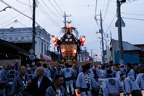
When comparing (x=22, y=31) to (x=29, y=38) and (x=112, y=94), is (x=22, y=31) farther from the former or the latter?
(x=112, y=94)

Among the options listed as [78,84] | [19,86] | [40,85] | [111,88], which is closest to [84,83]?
[78,84]

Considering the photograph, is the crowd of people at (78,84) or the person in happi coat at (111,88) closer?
the crowd of people at (78,84)

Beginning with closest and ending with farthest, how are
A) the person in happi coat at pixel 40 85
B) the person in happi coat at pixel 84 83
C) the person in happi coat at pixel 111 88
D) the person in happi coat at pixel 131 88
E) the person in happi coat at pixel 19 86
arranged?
the person in happi coat at pixel 40 85
the person in happi coat at pixel 19 86
the person in happi coat at pixel 111 88
the person in happi coat at pixel 131 88
the person in happi coat at pixel 84 83

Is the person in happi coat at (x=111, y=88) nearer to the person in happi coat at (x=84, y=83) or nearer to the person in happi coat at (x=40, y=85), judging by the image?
the person in happi coat at (x=84, y=83)

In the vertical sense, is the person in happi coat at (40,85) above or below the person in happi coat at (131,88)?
above

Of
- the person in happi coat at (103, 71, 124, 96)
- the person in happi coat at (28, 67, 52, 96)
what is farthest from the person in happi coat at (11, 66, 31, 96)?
the person in happi coat at (103, 71, 124, 96)

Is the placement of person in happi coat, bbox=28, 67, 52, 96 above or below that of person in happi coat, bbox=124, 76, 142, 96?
above

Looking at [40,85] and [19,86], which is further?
[19,86]

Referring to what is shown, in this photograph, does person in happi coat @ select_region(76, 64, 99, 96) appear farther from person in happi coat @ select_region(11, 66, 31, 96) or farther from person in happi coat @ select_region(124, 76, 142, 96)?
person in happi coat @ select_region(11, 66, 31, 96)

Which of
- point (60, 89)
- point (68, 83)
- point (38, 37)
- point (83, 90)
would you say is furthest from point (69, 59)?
point (60, 89)

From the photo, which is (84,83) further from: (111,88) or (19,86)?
(19,86)

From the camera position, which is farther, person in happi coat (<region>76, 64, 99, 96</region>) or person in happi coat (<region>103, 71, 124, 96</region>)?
person in happi coat (<region>76, 64, 99, 96</region>)

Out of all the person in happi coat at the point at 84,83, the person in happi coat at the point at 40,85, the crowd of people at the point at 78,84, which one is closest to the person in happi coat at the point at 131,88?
the crowd of people at the point at 78,84

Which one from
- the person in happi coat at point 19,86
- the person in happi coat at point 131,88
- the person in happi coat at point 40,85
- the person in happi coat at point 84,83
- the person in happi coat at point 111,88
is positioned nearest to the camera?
the person in happi coat at point 40,85
